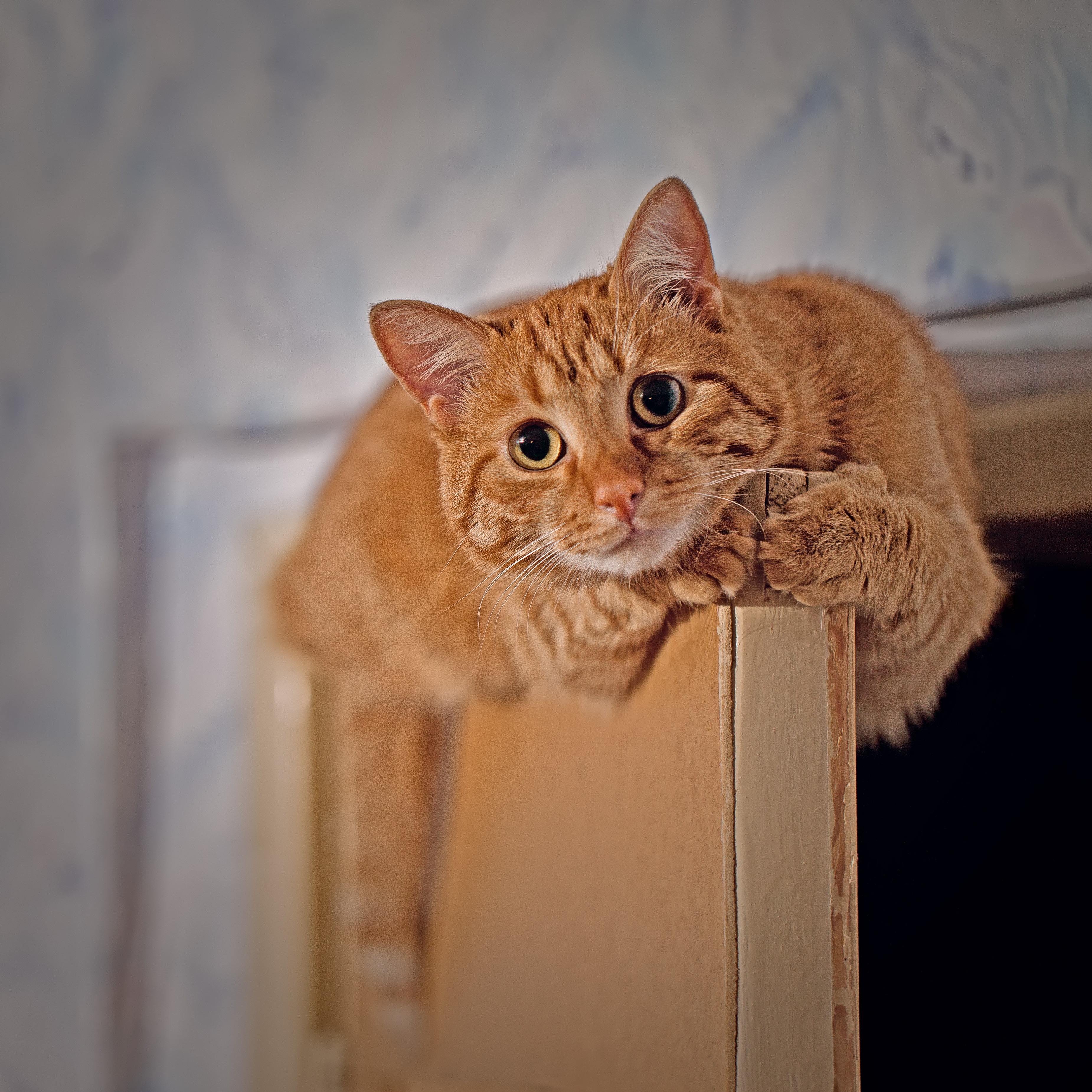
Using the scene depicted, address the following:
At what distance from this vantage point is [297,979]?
1511 mm

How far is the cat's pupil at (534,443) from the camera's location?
0.64 metres

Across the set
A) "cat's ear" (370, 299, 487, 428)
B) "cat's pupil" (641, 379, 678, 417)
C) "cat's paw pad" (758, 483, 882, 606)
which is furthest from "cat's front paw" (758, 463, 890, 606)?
"cat's ear" (370, 299, 487, 428)

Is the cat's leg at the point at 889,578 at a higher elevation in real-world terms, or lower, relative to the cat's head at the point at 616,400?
lower

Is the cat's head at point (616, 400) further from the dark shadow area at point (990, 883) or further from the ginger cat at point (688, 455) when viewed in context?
the dark shadow area at point (990, 883)

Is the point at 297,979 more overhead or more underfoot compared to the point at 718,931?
more underfoot

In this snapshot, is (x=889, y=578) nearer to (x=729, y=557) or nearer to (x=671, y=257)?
(x=729, y=557)

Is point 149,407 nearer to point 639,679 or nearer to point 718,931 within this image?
point 639,679

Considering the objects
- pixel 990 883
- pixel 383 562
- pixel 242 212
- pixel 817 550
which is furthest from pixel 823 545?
pixel 242 212

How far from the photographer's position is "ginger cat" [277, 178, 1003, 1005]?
1.88ft

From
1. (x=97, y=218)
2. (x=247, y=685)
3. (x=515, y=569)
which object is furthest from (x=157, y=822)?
(x=515, y=569)

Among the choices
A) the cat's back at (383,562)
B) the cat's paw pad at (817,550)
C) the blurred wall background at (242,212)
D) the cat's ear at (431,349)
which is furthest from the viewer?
the blurred wall background at (242,212)

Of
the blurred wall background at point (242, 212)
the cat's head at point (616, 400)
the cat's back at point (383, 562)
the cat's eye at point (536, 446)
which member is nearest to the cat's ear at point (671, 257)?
the cat's head at point (616, 400)

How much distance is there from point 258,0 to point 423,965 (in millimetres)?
1464

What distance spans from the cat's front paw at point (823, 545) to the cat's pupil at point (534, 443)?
0.55ft
